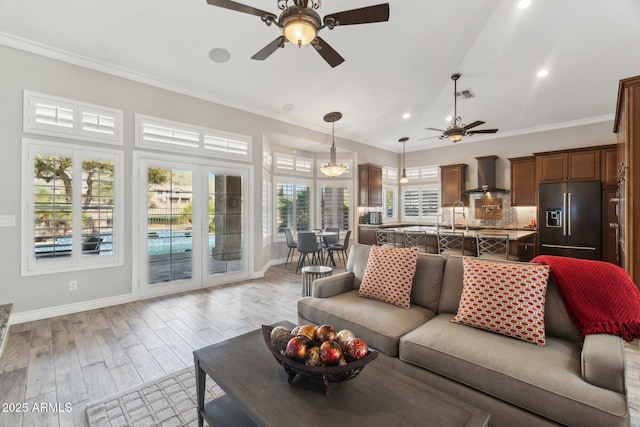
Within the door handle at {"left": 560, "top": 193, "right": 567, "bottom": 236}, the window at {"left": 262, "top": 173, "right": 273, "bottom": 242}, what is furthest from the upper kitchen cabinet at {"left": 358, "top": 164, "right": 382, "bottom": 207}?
Answer: the door handle at {"left": 560, "top": 193, "right": 567, "bottom": 236}

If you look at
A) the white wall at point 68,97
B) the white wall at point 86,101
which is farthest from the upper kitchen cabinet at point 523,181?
the white wall at point 68,97

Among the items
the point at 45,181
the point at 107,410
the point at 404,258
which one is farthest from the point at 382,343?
Answer: the point at 45,181

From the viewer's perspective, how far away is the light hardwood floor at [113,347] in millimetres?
2084

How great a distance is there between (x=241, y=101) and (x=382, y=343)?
4.74 m

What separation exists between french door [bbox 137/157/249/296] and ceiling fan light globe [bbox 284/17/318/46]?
307 centimetres

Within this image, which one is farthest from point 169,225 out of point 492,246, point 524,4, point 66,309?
point 524,4

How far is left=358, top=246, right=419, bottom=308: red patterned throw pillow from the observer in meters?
2.53

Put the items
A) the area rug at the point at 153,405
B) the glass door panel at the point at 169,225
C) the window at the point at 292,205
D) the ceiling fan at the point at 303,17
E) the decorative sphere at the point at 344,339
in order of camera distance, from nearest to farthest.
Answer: the decorative sphere at the point at 344,339, the area rug at the point at 153,405, the ceiling fan at the point at 303,17, the glass door panel at the point at 169,225, the window at the point at 292,205

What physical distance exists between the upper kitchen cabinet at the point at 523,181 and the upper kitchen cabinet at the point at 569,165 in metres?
0.37

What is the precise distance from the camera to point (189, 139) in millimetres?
4734

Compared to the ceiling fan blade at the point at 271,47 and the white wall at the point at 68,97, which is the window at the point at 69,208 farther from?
the ceiling fan blade at the point at 271,47

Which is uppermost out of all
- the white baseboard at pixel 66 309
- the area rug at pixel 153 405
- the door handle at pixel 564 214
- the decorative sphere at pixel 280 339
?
the door handle at pixel 564 214

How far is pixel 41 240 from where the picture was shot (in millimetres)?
3559

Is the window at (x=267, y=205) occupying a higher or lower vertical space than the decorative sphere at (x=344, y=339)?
higher
